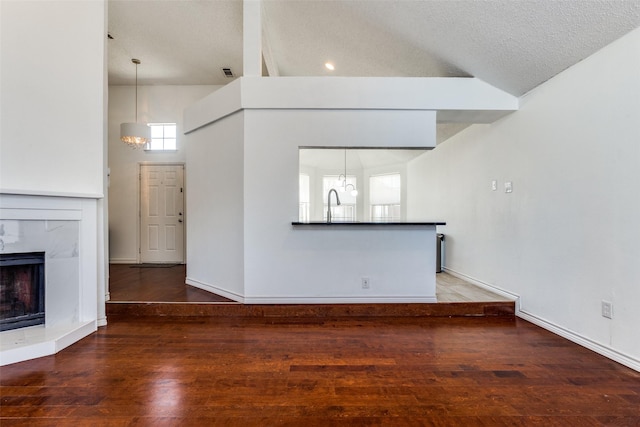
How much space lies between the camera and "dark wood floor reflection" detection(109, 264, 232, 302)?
3.08 m

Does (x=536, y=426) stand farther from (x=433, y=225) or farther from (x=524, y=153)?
(x=524, y=153)

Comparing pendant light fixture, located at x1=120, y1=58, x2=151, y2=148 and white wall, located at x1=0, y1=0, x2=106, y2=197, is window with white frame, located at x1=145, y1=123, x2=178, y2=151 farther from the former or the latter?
white wall, located at x1=0, y1=0, x2=106, y2=197

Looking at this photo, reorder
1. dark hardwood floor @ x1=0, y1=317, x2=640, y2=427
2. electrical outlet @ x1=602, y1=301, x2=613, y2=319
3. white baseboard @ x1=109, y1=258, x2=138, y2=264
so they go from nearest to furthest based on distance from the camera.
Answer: dark hardwood floor @ x1=0, y1=317, x2=640, y2=427 < electrical outlet @ x1=602, y1=301, x2=613, y2=319 < white baseboard @ x1=109, y1=258, x2=138, y2=264

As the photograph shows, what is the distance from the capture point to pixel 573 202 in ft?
7.75

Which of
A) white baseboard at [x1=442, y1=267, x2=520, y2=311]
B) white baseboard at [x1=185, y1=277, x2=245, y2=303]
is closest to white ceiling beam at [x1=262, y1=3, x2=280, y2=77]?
white baseboard at [x1=185, y1=277, x2=245, y2=303]

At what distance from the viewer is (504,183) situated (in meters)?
3.20

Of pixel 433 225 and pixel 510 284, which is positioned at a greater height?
pixel 433 225

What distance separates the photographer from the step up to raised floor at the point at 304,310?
2.91m

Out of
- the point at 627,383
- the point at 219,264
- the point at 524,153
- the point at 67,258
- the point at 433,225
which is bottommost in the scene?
the point at 627,383

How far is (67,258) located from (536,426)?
3.57 metres

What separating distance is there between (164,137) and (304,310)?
4.40 metres

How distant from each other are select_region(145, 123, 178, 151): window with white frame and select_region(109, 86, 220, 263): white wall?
0.08 meters

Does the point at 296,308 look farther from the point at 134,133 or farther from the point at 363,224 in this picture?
the point at 134,133

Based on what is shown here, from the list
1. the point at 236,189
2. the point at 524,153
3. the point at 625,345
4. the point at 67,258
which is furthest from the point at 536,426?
the point at 67,258
